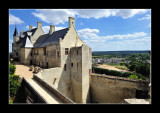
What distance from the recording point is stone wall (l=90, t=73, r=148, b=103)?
53.4 ft

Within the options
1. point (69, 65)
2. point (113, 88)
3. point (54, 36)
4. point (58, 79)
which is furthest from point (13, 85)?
point (113, 88)

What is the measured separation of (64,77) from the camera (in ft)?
67.4

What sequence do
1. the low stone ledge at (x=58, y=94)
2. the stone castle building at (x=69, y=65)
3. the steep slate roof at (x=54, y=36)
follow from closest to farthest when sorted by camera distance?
the low stone ledge at (x=58, y=94) → the stone castle building at (x=69, y=65) → the steep slate roof at (x=54, y=36)

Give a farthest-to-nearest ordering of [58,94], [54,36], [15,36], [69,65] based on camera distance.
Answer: [15,36]
[54,36]
[69,65]
[58,94]

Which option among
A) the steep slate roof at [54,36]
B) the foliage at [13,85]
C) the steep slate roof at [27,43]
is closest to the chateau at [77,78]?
the steep slate roof at [54,36]

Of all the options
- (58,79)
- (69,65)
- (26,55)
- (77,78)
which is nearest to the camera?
(58,79)

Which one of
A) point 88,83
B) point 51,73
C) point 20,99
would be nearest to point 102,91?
point 88,83

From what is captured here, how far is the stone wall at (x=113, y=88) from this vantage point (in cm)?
1627

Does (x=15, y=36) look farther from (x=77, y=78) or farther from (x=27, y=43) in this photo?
(x=77, y=78)

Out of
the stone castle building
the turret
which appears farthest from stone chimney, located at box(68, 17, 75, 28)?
the turret

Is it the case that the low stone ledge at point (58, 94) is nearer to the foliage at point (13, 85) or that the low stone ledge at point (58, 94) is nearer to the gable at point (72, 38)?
the foliage at point (13, 85)

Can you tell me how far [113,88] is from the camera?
717 inches

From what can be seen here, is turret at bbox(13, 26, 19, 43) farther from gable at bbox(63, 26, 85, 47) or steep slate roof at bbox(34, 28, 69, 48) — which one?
gable at bbox(63, 26, 85, 47)
